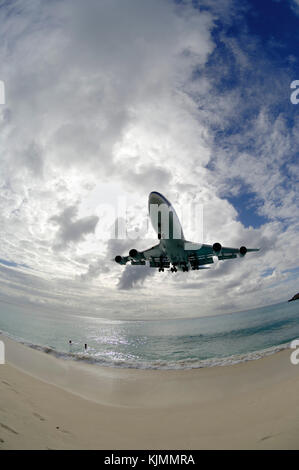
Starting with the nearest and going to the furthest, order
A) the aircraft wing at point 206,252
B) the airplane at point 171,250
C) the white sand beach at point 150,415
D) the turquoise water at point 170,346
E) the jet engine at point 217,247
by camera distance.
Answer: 1. the white sand beach at point 150,415
2. the airplane at point 171,250
3. the jet engine at point 217,247
4. the aircraft wing at point 206,252
5. the turquoise water at point 170,346

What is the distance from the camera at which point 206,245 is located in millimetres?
27375

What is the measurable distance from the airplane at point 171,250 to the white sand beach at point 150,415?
531 inches

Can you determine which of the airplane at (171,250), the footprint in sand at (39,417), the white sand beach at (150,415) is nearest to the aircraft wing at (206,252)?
→ the airplane at (171,250)

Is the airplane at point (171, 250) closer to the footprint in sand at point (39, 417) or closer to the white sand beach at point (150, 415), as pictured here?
the white sand beach at point (150, 415)

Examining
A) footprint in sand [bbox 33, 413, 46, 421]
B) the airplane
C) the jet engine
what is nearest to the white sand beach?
footprint in sand [bbox 33, 413, 46, 421]

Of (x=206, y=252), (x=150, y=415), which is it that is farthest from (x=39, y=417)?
(x=206, y=252)

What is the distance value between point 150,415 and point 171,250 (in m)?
17.0

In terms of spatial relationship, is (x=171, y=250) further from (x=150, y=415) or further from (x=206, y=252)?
(x=150, y=415)

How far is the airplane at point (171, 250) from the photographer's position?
21.5 m

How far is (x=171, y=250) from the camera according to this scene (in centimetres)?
2548

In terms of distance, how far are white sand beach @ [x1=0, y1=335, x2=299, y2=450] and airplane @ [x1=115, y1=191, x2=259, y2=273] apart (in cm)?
1348
